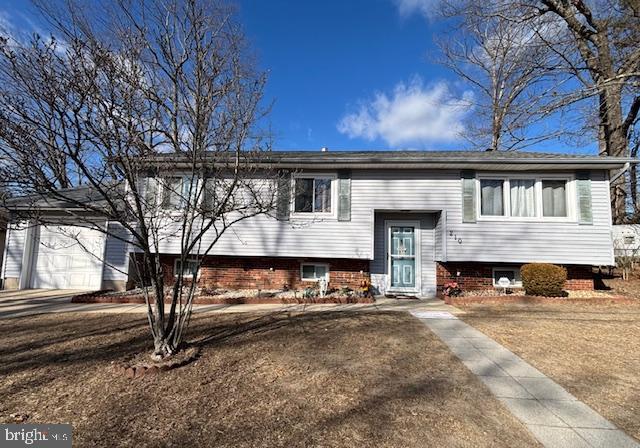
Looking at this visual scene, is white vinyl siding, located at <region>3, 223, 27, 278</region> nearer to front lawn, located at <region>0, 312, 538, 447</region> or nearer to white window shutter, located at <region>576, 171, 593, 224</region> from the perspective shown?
front lawn, located at <region>0, 312, 538, 447</region>

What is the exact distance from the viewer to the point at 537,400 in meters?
3.20

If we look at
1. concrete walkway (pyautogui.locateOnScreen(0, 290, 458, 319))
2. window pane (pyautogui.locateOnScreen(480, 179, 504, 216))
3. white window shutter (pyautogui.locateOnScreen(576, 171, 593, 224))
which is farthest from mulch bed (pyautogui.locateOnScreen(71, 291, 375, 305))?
white window shutter (pyautogui.locateOnScreen(576, 171, 593, 224))

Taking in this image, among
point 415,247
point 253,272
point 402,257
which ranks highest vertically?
point 415,247

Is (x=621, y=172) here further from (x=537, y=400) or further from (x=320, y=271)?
(x=537, y=400)

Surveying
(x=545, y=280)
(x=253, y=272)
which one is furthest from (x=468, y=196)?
(x=253, y=272)

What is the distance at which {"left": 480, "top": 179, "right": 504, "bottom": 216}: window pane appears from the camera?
9.35m

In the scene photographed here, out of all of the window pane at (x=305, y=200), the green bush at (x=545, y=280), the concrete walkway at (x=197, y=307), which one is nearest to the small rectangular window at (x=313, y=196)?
the window pane at (x=305, y=200)

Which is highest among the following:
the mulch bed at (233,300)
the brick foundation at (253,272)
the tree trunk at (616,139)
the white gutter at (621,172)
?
A: the tree trunk at (616,139)

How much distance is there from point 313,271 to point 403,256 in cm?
275

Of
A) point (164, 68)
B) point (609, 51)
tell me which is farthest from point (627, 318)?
point (609, 51)

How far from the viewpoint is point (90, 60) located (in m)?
3.62

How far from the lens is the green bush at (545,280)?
8102 millimetres

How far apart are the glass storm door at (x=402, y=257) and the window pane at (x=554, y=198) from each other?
360 cm

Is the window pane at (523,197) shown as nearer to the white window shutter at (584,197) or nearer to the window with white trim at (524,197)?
the window with white trim at (524,197)
